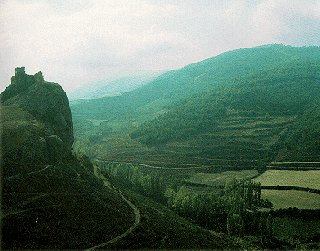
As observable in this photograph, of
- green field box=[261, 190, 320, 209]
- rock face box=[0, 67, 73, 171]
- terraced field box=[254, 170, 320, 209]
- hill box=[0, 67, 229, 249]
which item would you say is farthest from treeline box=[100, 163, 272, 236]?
rock face box=[0, 67, 73, 171]

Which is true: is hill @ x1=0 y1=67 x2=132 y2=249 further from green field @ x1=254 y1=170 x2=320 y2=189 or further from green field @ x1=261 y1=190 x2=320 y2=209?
green field @ x1=254 y1=170 x2=320 y2=189

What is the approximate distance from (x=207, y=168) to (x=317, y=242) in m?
88.5

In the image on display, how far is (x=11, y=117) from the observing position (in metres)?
119

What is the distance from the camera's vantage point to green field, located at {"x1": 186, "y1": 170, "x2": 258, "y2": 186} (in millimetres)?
166750

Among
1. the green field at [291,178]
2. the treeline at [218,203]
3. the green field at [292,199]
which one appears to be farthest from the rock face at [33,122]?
the green field at [291,178]

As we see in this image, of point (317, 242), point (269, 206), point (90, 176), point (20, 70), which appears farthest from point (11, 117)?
point (317, 242)

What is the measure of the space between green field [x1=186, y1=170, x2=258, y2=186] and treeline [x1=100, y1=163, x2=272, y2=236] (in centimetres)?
1010

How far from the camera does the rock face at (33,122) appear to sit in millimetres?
100188

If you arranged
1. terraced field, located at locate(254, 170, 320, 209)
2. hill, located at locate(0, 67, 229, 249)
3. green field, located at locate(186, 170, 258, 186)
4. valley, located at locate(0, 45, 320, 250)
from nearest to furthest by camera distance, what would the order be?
hill, located at locate(0, 67, 229, 249) → valley, located at locate(0, 45, 320, 250) → terraced field, located at locate(254, 170, 320, 209) → green field, located at locate(186, 170, 258, 186)

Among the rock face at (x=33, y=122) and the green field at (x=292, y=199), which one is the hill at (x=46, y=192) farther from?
the green field at (x=292, y=199)

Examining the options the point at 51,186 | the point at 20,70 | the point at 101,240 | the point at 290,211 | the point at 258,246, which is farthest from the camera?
the point at 20,70

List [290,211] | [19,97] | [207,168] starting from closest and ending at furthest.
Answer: [290,211] < [19,97] < [207,168]

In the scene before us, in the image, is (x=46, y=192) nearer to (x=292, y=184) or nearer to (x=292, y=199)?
(x=292, y=199)

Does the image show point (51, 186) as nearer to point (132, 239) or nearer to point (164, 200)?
point (132, 239)
